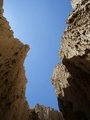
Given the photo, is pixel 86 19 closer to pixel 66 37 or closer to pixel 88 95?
pixel 66 37

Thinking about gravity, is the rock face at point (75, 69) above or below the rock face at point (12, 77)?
below

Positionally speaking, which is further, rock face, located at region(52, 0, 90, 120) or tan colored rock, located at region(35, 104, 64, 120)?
tan colored rock, located at region(35, 104, 64, 120)

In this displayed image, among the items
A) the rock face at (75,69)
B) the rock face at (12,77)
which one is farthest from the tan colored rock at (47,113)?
the rock face at (75,69)

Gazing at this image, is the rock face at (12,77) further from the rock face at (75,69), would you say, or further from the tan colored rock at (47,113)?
the rock face at (75,69)

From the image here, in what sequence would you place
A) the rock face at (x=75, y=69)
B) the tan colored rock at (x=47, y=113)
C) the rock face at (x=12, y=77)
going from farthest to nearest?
the tan colored rock at (x=47, y=113), the rock face at (x=12, y=77), the rock face at (x=75, y=69)

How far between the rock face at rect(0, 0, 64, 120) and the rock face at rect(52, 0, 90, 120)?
6.98 ft

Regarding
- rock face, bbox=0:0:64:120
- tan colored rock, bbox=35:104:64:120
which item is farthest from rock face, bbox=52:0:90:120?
rock face, bbox=0:0:64:120

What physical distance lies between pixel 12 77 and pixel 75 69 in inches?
133

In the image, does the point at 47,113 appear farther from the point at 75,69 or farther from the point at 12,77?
the point at 75,69

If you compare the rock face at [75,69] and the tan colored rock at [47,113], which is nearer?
the rock face at [75,69]

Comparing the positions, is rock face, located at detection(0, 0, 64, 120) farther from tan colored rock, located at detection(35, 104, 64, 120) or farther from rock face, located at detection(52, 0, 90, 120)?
rock face, located at detection(52, 0, 90, 120)

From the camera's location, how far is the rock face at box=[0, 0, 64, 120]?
770 centimetres

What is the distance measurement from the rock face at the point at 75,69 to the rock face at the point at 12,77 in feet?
6.98

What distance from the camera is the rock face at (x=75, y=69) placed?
21.6 feet
